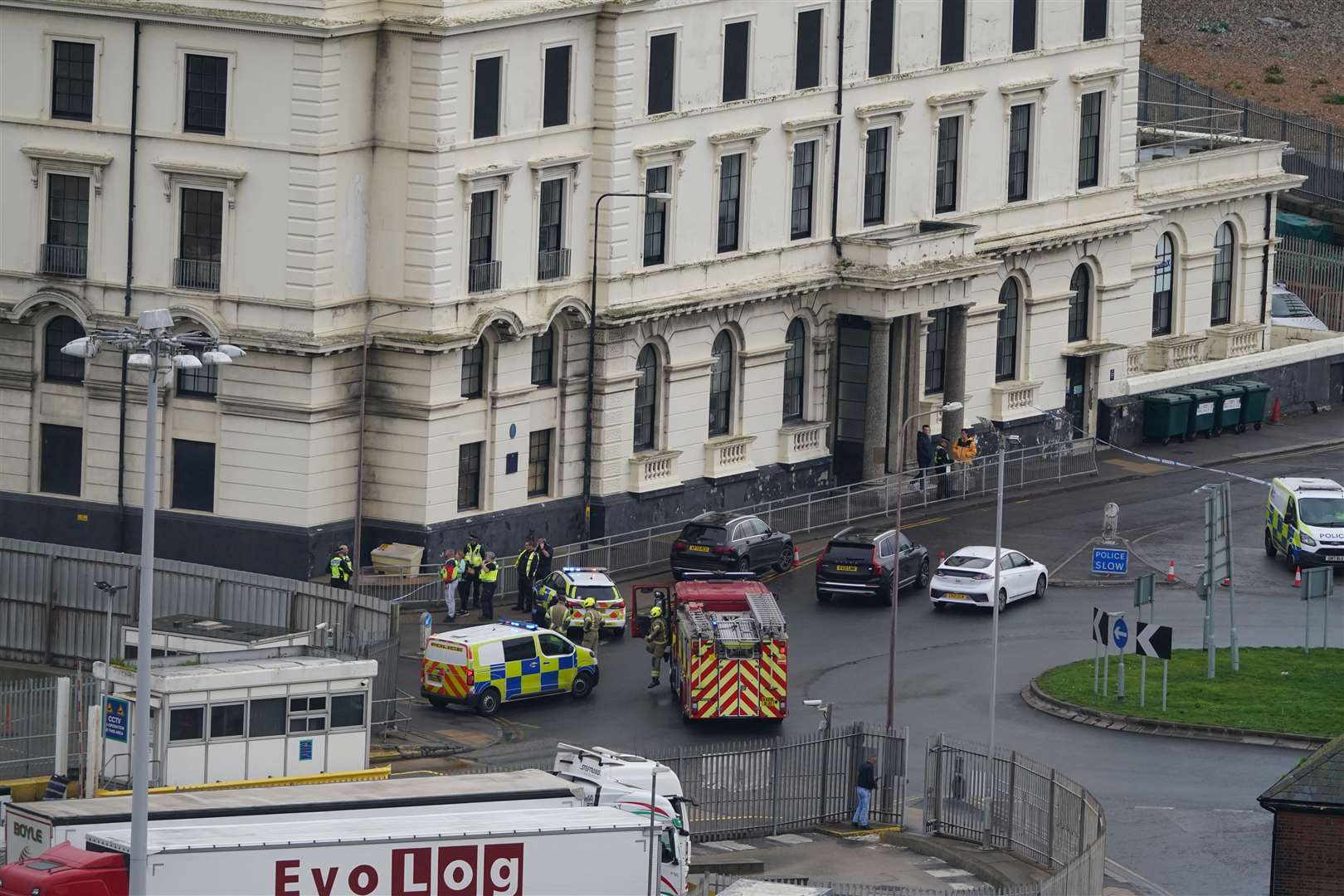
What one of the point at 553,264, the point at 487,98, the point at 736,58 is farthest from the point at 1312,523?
the point at 487,98

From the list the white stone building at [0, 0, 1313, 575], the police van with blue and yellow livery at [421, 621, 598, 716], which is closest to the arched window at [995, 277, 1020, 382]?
the white stone building at [0, 0, 1313, 575]

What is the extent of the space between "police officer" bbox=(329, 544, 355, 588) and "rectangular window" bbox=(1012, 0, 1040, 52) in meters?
27.8

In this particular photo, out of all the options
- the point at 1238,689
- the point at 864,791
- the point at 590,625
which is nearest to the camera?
the point at 864,791

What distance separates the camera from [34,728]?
66625 mm

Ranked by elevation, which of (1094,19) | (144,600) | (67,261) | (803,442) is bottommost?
(144,600)

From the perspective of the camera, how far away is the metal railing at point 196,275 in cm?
8200

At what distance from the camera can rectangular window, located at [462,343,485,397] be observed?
84.2 metres

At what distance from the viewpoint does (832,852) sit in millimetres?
64375

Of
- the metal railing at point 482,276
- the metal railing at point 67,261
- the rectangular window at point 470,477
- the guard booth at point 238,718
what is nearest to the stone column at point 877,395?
the rectangular window at point 470,477

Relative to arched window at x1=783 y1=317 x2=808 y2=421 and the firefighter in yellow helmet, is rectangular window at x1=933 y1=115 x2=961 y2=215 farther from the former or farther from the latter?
the firefighter in yellow helmet

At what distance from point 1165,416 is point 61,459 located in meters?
33.0

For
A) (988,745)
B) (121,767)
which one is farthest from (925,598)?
(121,767)

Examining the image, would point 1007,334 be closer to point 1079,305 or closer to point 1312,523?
point 1079,305

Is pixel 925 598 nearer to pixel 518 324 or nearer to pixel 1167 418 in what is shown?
pixel 518 324
